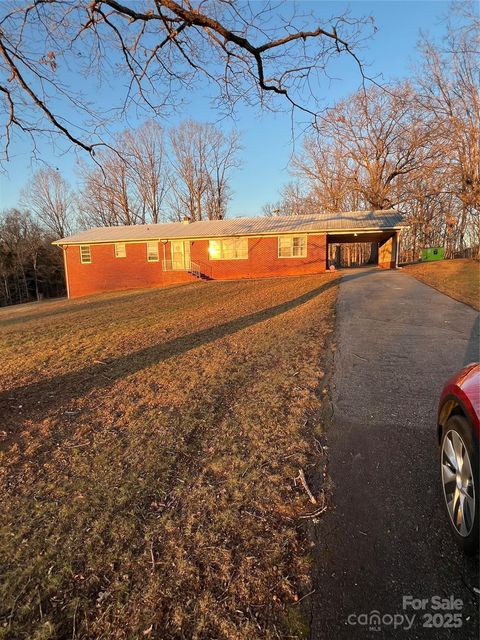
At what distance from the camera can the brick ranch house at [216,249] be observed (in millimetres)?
21766

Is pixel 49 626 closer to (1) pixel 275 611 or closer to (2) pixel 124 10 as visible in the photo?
(1) pixel 275 611

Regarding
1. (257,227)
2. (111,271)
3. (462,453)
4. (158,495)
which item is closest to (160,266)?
(111,271)

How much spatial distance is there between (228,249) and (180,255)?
137 inches

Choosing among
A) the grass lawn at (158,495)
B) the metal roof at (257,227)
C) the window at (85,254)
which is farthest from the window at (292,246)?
the grass lawn at (158,495)

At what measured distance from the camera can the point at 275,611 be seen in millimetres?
1639

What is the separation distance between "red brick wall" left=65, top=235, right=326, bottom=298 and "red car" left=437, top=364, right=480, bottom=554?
66.7 ft

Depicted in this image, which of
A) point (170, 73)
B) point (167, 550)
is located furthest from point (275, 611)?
point (170, 73)

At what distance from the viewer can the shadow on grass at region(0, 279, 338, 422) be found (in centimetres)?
431

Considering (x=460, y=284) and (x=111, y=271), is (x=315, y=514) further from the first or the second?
(x=111, y=271)

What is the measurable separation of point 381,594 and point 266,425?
73.2 inches

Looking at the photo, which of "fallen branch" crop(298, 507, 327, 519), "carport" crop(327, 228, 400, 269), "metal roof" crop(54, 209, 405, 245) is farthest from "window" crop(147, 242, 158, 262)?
"fallen branch" crop(298, 507, 327, 519)

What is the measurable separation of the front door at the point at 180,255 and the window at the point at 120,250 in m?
3.75

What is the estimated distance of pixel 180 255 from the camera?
23812 mm

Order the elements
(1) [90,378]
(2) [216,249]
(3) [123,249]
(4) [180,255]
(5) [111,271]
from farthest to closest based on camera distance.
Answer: (5) [111,271]
(3) [123,249]
(4) [180,255]
(2) [216,249]
(1) [90,378]
